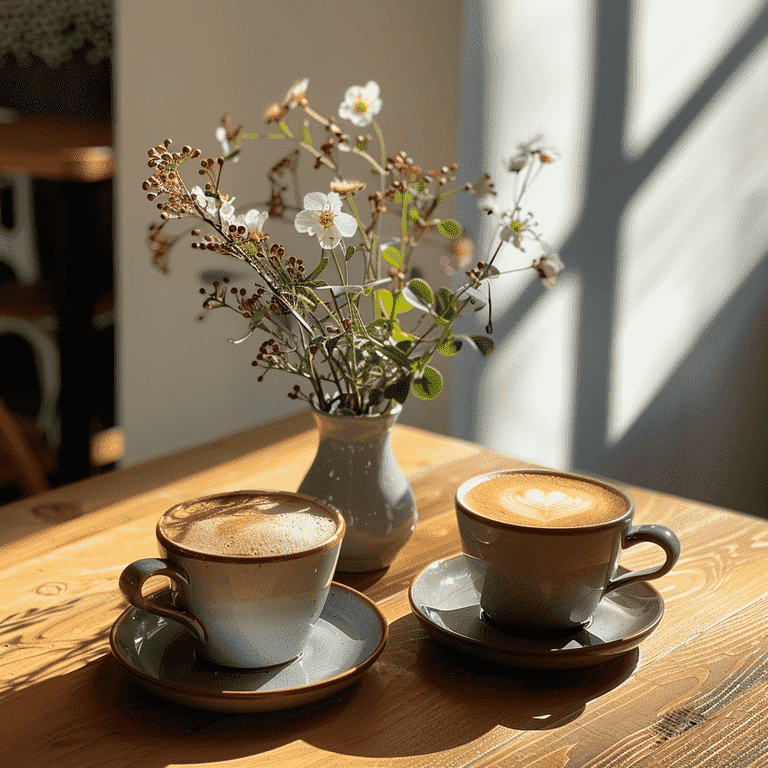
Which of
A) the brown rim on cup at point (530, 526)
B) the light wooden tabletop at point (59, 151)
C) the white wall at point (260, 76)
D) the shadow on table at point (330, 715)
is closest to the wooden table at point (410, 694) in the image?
the shadow on table at point (330, 715)

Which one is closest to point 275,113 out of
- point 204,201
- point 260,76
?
point 204,201

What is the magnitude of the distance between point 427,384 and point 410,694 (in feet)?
0.84

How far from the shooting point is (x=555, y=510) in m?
0.70

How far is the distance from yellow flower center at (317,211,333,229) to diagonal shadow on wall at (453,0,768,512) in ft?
3.34

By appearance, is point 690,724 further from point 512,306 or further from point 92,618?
point 512,306

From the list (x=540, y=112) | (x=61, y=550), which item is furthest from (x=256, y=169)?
(x=61, y=550)

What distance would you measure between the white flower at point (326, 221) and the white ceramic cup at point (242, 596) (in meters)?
0.21

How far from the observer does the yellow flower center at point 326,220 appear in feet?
2.21

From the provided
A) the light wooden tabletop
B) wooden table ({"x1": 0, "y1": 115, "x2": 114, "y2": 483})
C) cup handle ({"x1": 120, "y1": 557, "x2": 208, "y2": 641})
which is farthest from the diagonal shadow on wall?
cup handle ({"x1": 120, "y1": 557, "x2": 208, "y2": 641})

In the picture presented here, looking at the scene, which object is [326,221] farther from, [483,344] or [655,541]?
[655,541]

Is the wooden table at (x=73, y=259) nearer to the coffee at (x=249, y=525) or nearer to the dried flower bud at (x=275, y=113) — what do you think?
the dried flower bud at (x=275, y=113)

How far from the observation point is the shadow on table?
574 millimetres

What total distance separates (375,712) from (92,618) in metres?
0.26

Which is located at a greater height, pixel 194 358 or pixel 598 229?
pixel 598 229
